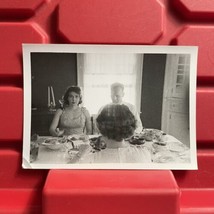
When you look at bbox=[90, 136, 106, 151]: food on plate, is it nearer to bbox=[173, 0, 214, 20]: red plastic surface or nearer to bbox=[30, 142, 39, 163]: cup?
bbox=[30, 142, 39, 163]: cup

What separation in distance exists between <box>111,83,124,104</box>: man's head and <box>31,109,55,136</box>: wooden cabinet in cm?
10

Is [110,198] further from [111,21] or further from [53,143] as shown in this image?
[111,21]

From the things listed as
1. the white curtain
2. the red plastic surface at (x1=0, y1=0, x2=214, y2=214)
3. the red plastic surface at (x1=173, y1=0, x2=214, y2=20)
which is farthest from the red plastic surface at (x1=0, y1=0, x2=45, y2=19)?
the red plastic surface at (x1=173, y1=0, x2=214, y2=20)

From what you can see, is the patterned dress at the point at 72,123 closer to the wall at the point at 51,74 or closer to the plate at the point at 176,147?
the wall at the point at 51,74

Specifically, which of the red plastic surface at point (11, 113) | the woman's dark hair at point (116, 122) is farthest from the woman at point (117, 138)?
the red plastic surface at point (11, 113)

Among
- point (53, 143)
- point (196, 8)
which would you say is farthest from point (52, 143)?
point (196, 8)

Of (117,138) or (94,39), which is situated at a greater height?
(94,39)

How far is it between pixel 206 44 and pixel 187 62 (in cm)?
4

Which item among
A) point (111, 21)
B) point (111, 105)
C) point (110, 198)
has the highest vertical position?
point (111, 21)

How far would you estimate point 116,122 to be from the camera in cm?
49

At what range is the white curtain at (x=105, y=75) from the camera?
1.62 feet

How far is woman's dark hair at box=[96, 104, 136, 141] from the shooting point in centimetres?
49

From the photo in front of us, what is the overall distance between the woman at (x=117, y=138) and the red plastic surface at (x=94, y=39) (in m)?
0.02

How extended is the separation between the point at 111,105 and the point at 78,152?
0.27ft
